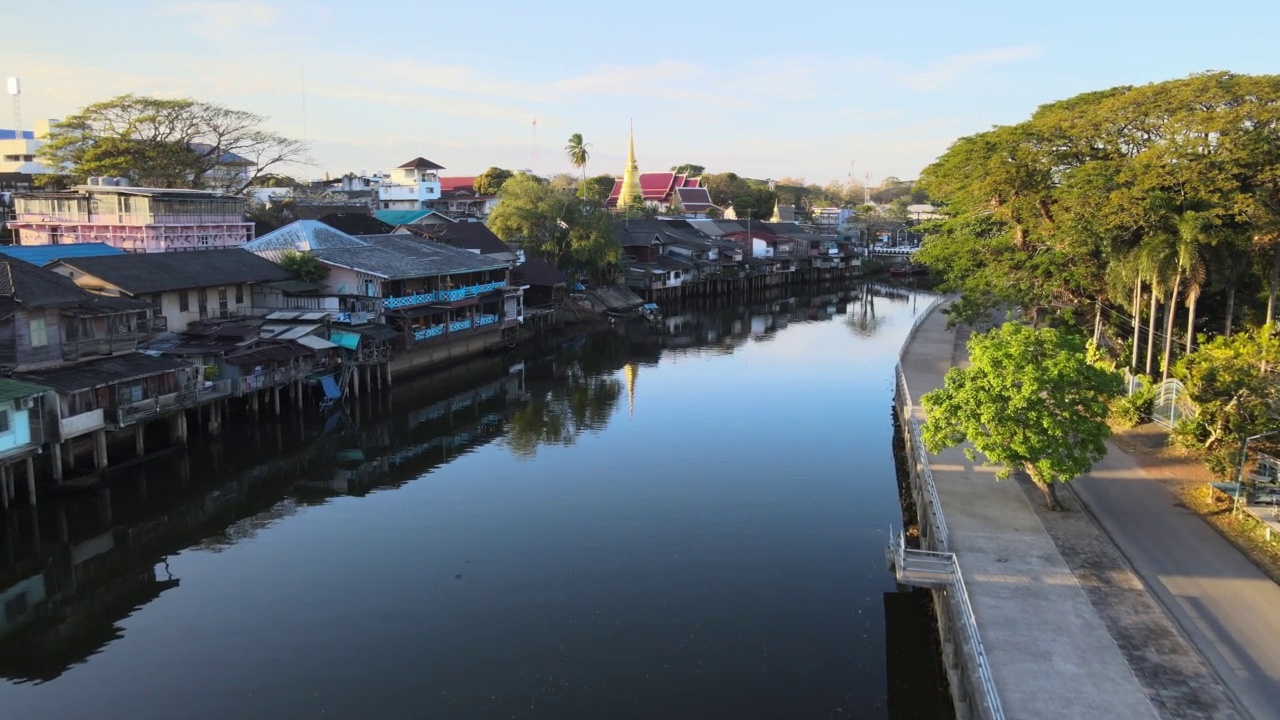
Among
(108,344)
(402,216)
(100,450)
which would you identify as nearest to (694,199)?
(402,216)

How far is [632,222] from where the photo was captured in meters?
88.6

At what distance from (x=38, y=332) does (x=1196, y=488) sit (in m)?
33.0

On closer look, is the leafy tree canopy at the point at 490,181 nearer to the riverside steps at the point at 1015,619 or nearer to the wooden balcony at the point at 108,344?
the wooden balcony at the point at 108,344

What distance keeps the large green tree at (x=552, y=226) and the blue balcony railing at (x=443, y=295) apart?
486 inches

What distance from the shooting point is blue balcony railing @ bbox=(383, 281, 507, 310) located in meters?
43.8

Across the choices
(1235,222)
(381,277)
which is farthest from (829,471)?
(381,277)

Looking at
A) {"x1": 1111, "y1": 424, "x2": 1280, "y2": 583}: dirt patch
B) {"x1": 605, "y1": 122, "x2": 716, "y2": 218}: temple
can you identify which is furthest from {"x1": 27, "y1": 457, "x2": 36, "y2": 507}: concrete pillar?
{"x1": 605, "y1": 122, "x2": 716, "y2": 218}: temple

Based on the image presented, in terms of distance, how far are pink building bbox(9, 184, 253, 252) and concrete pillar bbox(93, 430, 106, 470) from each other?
63.1ft

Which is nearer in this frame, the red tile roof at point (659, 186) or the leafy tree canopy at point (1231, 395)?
the leafy tree canopy at point (1231, 395)

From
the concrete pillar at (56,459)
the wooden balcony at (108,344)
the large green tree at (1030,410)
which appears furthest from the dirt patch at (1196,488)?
the wooden balcony at (108,344)

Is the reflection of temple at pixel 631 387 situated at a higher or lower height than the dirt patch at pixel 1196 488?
lower

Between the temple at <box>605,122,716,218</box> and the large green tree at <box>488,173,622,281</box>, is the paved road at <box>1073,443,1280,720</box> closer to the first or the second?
the large green tree at <box>488,173,622,281</box>

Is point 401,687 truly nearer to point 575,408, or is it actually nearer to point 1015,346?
point 1015,346

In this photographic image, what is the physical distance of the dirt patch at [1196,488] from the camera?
18719mm
